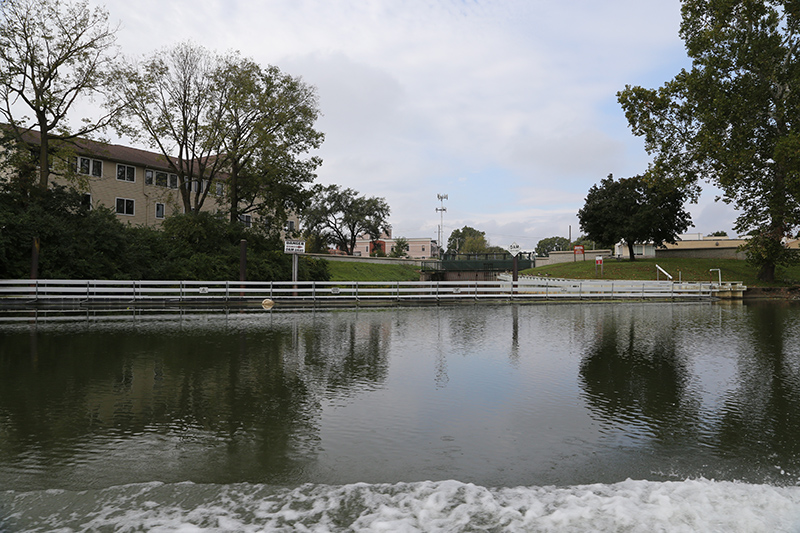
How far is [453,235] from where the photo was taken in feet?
598

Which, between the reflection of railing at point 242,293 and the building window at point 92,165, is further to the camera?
the building window at point 92,165

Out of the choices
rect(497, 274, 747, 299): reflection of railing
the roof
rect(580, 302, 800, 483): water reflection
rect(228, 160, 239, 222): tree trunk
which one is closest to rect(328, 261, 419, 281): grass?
rect(228, 160, 239, 222): tree trunk

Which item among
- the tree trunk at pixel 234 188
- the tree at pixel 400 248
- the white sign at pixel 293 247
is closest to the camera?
the white sign at pixel 293 247

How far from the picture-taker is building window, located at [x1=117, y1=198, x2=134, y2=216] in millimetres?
50875

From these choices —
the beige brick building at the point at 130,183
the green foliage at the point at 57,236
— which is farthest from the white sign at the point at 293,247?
the beige brick building at the point at 130,183

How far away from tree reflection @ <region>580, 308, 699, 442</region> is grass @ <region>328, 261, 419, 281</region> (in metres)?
44.2

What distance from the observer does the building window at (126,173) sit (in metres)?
51.1

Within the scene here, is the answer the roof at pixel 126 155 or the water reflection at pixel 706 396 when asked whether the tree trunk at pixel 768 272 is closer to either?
the water reflection at pixel 706 396

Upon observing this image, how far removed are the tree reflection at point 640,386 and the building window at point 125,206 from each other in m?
48.0

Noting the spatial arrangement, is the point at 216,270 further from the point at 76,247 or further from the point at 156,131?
the point at 156,131

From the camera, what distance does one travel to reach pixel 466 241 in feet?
481

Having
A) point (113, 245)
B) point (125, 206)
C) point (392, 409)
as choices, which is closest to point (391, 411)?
point (392, 409)

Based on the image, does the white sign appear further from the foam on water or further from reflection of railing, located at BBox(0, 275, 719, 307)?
the foam on water

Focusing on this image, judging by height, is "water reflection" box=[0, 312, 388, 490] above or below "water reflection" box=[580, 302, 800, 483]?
above
